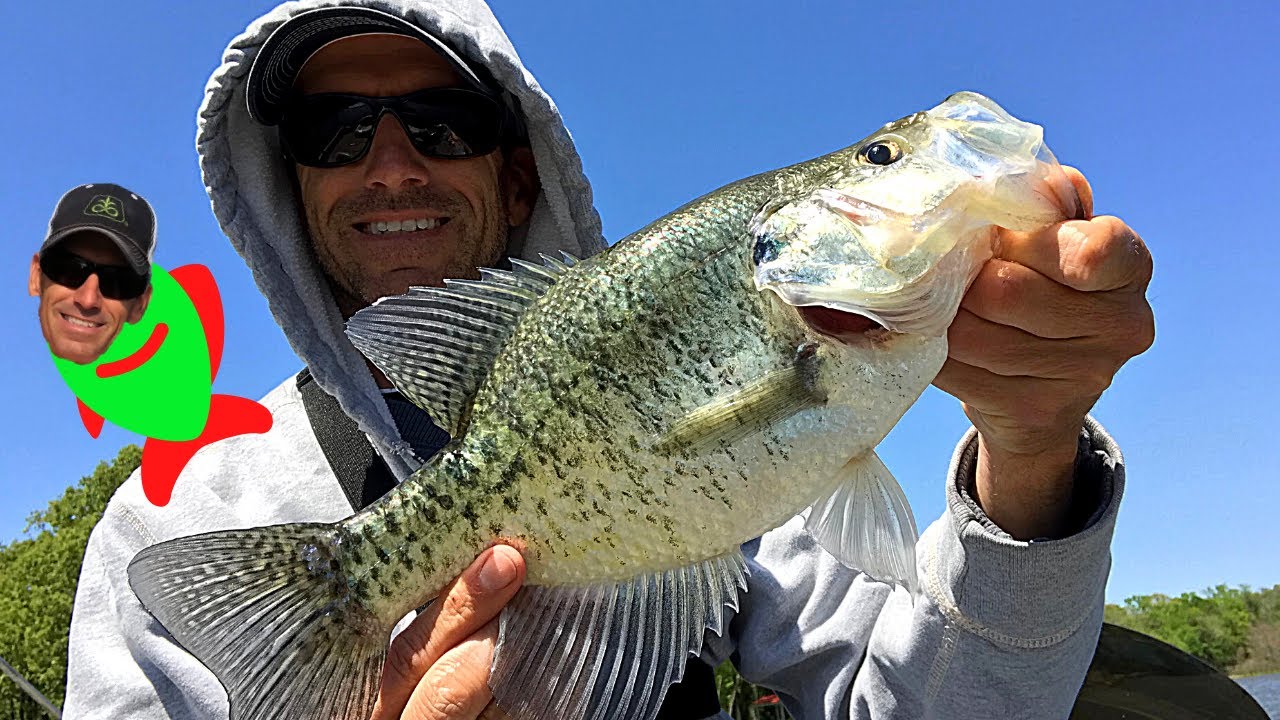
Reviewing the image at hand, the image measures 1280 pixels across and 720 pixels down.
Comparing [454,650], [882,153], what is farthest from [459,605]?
Result: [882,153]

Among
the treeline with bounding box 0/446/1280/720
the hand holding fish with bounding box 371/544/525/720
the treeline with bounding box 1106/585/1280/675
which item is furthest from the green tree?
the treeline with bounding box 1106/585/1280/675

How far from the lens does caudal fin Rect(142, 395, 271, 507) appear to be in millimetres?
3488

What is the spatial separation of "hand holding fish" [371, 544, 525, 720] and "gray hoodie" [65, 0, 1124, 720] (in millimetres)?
968

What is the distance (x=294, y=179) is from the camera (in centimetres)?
391

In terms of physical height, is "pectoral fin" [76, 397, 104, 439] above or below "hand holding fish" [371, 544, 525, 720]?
above

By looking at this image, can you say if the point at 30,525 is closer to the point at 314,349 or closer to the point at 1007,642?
the point at 314,349

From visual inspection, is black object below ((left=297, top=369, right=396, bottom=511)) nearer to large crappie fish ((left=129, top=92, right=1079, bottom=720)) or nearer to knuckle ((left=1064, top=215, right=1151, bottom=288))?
large crappie fish ((left=129, top=92, right=1079, bottom=720))

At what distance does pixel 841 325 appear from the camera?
176cm

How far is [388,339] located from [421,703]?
865mm

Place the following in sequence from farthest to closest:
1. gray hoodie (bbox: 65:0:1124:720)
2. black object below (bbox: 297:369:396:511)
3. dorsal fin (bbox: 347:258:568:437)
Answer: black object below (bbox: 297:369:396:511)
gray hoodie (bbox: 65:0:1124:720)
dorsal fin (bbox: 347:258:568:437)

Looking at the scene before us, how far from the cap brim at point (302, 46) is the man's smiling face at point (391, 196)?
13 cm

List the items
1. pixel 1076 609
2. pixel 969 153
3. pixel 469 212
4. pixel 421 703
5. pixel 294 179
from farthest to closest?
1. pixel 294 179
2. pixel 469 212
3. pixel 1076 609
4. pixel 421 703
5. pixel 969 153

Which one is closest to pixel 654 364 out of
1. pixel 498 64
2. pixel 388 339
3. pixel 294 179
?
pixel 388 339

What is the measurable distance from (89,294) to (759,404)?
6556mm
